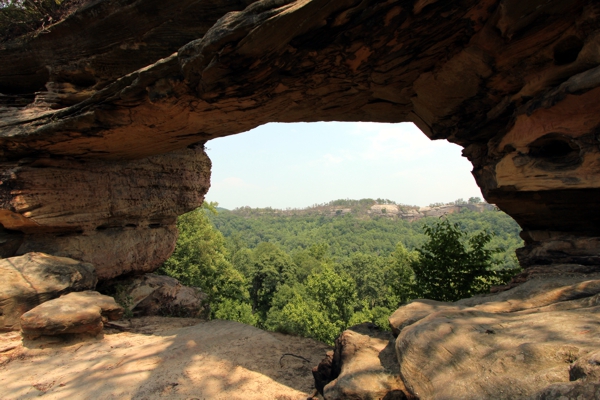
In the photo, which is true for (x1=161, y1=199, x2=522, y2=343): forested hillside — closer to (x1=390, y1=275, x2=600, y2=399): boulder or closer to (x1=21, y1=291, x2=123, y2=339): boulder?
(x1=21, y1=291, x2=123, y2=339): boulder

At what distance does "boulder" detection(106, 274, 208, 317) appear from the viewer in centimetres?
1009

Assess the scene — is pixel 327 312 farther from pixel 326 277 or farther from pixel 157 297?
pixel 157 297

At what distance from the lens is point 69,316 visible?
646 cm

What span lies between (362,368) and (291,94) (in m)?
5.05

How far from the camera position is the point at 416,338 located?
3660 millimetres

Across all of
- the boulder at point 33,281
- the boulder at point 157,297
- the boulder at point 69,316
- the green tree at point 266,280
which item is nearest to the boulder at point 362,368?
the boulder at point 69,316

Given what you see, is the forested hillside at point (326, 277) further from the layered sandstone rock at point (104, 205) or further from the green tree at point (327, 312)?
the layered sandstone rock at point (104, 205)

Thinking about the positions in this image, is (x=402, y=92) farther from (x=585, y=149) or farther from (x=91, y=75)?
(x=91, y=75)

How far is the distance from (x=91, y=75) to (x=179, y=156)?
3422mm

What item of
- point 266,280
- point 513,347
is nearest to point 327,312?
point 513,347

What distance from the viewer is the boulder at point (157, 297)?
1009 cm

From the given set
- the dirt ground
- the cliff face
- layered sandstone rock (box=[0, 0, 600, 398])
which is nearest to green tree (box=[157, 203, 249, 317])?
the cliff face

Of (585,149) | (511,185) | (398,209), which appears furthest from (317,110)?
(398,209)

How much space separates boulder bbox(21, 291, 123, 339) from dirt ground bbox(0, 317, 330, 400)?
28 cm
